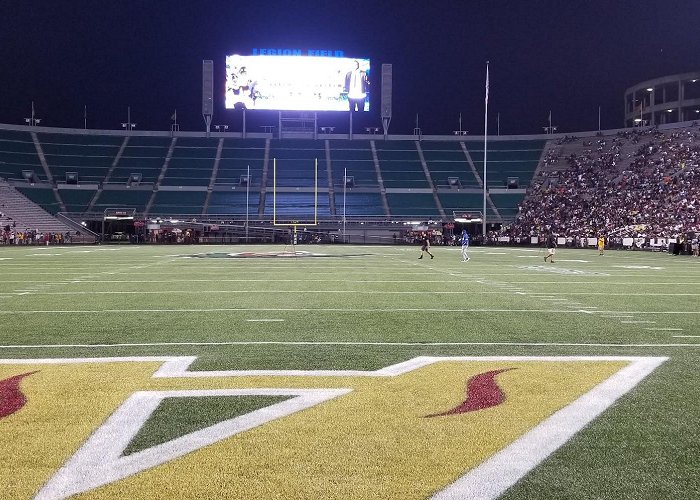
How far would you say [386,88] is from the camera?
67.0m

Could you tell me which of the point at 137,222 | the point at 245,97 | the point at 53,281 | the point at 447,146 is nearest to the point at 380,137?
the point at 447,146

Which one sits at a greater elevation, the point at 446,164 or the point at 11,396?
the point at 446,164

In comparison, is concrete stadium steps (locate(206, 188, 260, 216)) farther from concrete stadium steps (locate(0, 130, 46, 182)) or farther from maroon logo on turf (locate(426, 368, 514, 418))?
maroon logo on turf (locate(426, 368, 514, 418))

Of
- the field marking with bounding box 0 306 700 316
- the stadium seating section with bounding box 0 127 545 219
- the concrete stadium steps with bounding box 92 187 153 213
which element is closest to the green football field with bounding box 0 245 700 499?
the field marking with bounding box 0 306 700 316

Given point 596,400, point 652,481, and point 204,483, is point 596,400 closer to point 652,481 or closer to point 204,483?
point 652,481

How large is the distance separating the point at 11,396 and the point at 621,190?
2093 inches

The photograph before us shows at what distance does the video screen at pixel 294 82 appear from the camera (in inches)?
2432

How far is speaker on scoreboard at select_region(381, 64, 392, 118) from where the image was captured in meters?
66.4

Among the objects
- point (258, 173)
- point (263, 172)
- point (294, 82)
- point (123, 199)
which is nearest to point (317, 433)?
point (123, 199)

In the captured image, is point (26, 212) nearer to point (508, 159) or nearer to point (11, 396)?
point (508, 159)

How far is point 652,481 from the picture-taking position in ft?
9.10

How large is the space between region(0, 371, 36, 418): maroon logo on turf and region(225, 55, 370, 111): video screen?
59.7 metres

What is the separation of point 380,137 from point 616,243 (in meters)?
36.1

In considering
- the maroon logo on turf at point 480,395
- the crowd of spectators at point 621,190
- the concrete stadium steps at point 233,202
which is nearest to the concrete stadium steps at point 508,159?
the crowd of spectators at point 621,190
